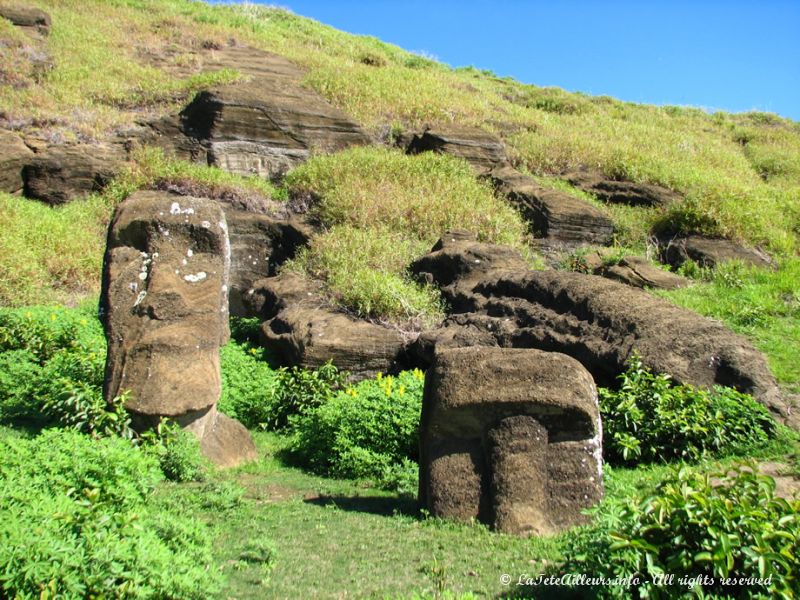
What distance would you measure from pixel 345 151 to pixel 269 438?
10410mm

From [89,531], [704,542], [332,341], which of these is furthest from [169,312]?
[704,542]

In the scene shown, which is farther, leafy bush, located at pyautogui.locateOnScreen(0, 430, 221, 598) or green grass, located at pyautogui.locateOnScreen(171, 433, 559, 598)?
green grass, located at pyautogui.locateOnScreen(171, 433, 559, 598)

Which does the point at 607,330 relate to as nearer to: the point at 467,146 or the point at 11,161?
the point at 467,146

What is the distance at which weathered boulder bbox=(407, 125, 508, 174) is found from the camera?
17766mm

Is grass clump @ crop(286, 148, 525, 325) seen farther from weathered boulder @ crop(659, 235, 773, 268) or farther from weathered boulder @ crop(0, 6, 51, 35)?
weathered boulder @ crop(0, 6, 51, 35)

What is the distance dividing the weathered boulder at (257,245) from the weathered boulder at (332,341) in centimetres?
268

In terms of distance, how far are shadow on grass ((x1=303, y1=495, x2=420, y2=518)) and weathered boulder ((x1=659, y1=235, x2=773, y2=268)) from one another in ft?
29.3

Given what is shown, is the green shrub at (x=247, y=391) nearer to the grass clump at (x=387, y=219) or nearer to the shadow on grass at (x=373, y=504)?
the grass clump at (x=387, y=219)

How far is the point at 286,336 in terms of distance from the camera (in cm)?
994

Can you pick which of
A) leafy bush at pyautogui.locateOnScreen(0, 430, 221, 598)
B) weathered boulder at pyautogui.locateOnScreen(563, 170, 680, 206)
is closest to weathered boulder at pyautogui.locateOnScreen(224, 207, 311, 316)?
weathered boulder at pyautogui.locateOnScreen(563, 170, 680, 206)

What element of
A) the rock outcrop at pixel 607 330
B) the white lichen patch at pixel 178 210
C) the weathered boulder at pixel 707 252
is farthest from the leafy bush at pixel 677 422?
the weathered boulder at pixel 707 252

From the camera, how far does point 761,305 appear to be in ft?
32.9

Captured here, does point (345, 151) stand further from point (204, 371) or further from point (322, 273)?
point (204, 371)

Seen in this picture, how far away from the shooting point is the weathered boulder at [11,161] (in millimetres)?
15125
